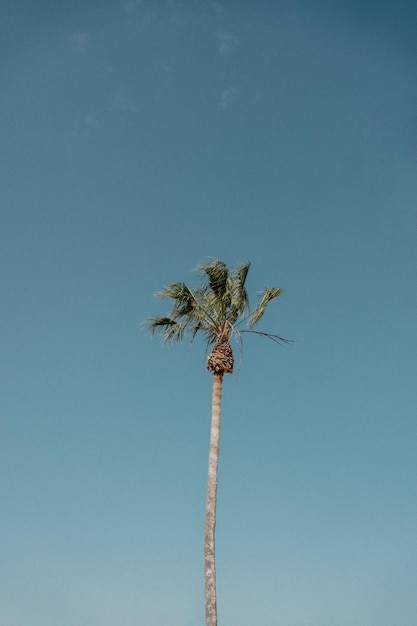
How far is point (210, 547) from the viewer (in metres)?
20.0

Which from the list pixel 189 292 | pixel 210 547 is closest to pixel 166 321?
pixel 189 292

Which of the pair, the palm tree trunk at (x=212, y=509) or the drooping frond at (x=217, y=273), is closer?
the palm tree trunk at (x=212, y=509)

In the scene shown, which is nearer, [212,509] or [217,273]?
[212,509]

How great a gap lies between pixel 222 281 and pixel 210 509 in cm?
808

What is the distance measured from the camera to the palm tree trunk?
19.0 m

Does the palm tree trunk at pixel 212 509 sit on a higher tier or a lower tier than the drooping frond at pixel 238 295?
lower

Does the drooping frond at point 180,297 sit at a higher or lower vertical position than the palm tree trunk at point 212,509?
higher

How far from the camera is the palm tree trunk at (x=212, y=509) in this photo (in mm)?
19039

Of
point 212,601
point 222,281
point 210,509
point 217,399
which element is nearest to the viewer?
point 212,601

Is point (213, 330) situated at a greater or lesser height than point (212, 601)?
greater

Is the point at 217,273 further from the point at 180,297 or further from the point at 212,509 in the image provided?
the point at 212,509

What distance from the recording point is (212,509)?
2075 centimetres

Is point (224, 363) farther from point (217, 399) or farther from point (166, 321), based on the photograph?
point (166, 321)

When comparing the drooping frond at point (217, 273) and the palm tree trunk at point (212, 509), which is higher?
the drooping frond at point (217, 273)
